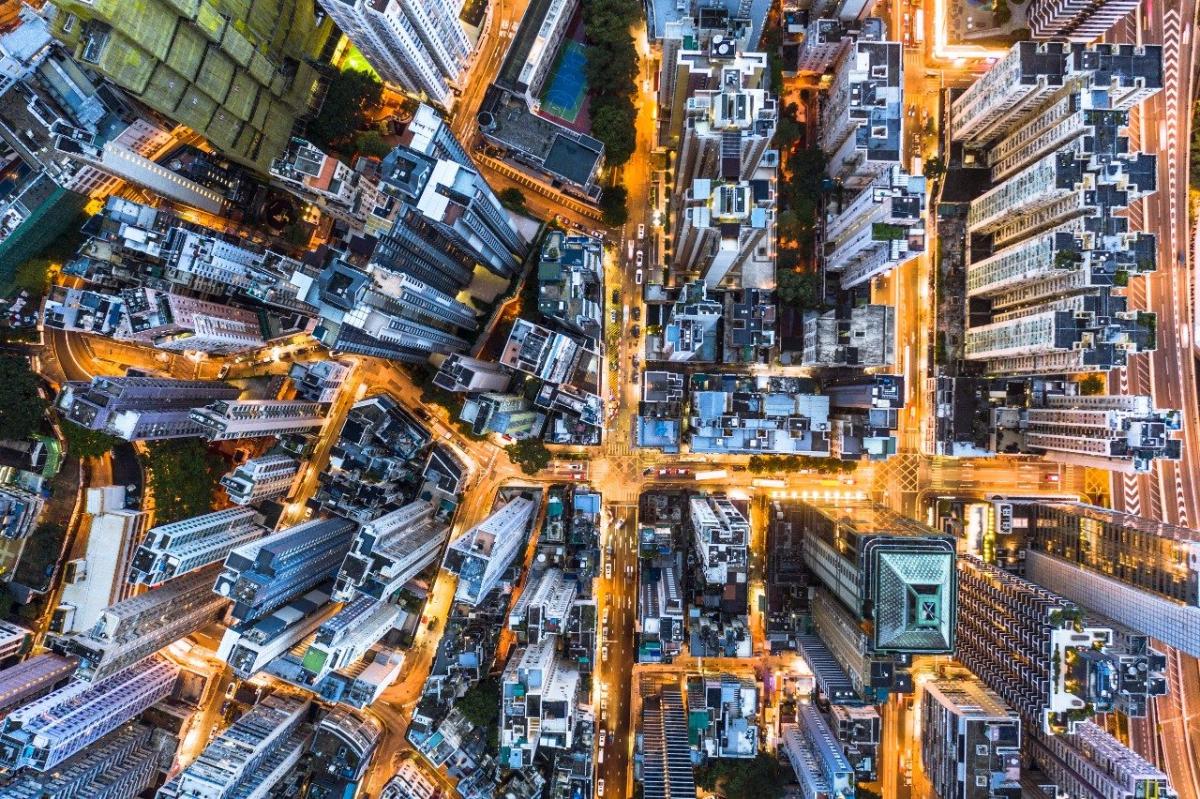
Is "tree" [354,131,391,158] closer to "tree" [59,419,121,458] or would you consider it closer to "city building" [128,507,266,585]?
"tree" [59,419,121,458]

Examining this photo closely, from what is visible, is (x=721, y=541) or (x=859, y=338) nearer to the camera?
(x=721, y=541)

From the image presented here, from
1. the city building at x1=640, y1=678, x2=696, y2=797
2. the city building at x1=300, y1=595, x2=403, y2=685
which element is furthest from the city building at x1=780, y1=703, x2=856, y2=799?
the city building at x1=300, y1=595, x2=403, y2=685

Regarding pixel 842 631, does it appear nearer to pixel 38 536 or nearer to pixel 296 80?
pixel 296 80

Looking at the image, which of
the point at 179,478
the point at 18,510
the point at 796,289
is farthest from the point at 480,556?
the point at 18,510

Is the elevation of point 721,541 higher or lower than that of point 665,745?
higher

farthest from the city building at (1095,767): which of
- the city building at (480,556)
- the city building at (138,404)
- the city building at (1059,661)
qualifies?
the city building at (138,404)

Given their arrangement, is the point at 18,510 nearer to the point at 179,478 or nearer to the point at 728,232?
the point at 179,478

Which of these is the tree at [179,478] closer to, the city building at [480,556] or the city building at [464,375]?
the city building at [464,375]
